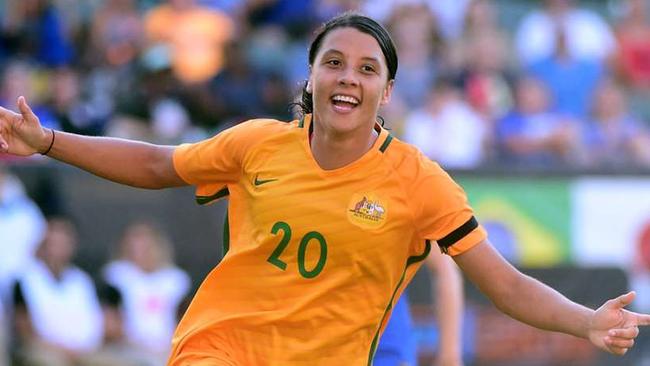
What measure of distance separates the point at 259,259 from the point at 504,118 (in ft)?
25.1

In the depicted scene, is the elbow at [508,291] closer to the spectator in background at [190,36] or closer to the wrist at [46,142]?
the wrist at [46,142]

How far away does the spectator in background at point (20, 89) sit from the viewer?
11.8 m

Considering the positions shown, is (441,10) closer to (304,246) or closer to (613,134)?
(613,134)

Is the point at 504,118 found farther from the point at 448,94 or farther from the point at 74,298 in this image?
the point at 74,298

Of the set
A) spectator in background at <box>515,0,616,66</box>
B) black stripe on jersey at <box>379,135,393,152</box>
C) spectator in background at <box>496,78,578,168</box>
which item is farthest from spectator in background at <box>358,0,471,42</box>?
black stripe on jersey at <box>379,135,393,152</box>

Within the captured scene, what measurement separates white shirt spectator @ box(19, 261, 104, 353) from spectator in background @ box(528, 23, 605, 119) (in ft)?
16.7

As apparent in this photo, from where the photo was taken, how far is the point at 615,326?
528cm

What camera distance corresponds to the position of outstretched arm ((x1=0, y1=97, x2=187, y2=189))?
18.1ft

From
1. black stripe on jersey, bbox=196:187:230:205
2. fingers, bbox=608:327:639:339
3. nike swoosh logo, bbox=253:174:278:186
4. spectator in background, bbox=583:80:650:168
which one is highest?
spectator in background, bbox=583:80:650:168

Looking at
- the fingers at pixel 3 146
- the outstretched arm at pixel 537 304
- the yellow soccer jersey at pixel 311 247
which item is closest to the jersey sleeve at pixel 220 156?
the yellow soccer jersey at pixel 311 247

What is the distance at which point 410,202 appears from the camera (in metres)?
5.44

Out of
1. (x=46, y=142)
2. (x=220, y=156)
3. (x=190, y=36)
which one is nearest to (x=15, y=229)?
(x=190, y=36)

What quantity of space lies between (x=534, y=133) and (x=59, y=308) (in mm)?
4650

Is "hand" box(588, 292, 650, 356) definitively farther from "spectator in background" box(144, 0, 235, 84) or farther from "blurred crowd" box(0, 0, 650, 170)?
"spectator in background" box(144, 0, 235, 84)
